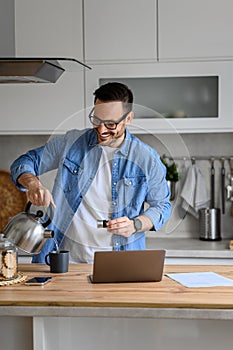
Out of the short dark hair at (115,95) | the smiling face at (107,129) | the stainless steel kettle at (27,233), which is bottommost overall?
the stainless steel kettle at (27,233)

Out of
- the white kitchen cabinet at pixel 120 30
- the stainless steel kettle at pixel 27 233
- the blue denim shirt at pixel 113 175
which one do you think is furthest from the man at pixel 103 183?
the white kitchen cabinet at pixel 120 30

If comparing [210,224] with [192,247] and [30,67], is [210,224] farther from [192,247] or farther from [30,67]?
[30,67]

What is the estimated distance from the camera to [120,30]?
3.72 metres

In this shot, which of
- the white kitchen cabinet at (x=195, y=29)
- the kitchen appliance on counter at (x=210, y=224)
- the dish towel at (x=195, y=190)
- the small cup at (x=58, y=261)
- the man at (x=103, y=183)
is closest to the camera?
the small cup at (x=58, y=261)

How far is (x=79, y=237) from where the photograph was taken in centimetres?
267

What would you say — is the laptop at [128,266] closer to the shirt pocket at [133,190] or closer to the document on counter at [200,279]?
the document on counter at [200,279]

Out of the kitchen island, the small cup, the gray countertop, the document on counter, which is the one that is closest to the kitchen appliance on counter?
the gray countertop

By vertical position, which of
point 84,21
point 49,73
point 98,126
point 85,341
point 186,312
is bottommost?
point 85,341

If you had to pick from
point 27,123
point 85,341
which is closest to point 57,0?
point 27,123

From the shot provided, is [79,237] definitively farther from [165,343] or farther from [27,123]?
[27,123]

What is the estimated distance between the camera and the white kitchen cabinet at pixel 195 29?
3.65m

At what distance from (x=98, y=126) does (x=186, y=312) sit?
3.13ft

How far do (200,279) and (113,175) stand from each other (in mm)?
560

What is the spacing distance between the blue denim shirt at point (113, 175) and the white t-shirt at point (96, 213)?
0.02m
